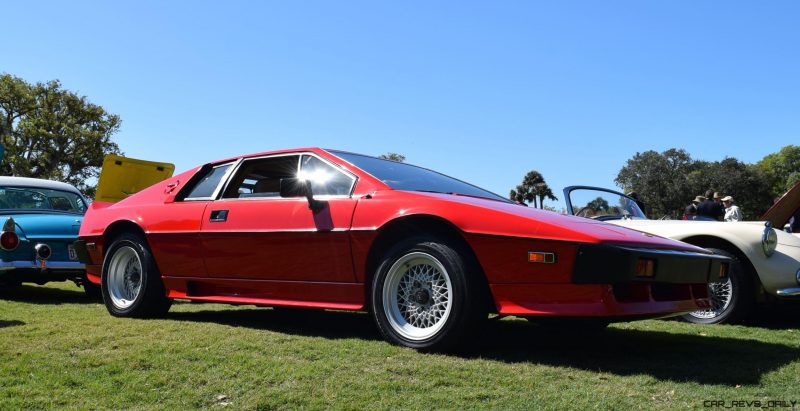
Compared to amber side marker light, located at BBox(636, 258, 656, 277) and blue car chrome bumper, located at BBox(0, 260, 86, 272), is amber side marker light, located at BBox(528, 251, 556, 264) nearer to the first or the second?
amber side marker light, located at BBox(636, 258, 656, 277)

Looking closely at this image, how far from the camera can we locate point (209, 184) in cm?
521

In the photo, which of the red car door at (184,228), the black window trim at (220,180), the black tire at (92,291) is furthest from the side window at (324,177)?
the black tire at (92,291)

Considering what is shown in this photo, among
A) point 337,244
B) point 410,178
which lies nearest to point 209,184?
point 337,244

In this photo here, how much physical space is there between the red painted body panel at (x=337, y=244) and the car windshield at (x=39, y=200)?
310 cm

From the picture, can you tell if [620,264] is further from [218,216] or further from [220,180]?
[220,180]

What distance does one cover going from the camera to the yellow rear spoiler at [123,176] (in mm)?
8930

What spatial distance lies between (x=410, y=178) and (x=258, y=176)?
1.35 meters

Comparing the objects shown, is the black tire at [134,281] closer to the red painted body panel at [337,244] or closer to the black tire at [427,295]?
the red painted body panel at [337,244]

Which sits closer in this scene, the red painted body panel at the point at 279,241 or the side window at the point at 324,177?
the red painted body panel at the point at 279,241

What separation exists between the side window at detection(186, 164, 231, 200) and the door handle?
0.28m

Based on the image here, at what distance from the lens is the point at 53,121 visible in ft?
119

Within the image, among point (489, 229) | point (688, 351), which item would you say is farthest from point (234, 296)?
point (688, 351)

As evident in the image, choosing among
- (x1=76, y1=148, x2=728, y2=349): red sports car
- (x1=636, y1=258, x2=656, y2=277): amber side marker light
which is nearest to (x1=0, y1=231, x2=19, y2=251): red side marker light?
(x1=76, y1=148, x2=728, y2=349): red sports car

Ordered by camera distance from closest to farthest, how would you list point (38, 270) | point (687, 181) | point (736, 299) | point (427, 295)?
point (427, 295) < point (736, 299) < point (38, 270) < point (687, 181)
